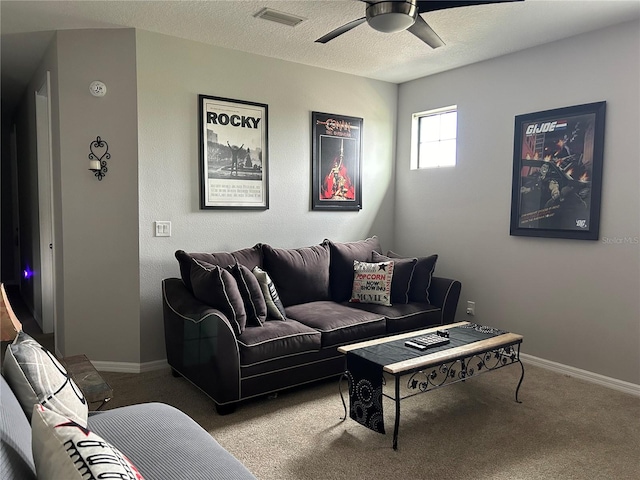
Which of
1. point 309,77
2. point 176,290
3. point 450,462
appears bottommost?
point 450,462

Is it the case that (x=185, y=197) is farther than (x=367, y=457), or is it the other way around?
(x=185, y=197)

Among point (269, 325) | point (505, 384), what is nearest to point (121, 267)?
point (269, 325)

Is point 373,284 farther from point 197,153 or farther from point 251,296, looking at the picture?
point 197,153

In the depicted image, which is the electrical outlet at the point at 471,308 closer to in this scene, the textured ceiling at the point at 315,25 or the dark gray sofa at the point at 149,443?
the textured ceiling at the point at 315,25

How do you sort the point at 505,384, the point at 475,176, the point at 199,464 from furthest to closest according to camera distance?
the point at 475,176
the point at 505,384
the point at 199,464

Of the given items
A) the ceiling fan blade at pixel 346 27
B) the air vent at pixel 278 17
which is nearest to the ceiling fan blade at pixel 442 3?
the ceiling fan blade at pixel 346 27

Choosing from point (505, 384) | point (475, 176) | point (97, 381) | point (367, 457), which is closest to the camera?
point (97, 381)

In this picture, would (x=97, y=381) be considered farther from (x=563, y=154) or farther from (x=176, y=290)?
(x=563, y=154)

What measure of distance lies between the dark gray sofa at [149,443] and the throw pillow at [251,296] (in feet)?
4.04

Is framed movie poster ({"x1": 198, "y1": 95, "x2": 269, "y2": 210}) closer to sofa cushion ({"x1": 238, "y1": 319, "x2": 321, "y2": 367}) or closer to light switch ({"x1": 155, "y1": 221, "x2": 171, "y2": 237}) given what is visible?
light switch ({"x1": 155, "y1": 221, "x2": 171, "y2": 237})

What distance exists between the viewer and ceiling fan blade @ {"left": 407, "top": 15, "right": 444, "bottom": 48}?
8.75ft

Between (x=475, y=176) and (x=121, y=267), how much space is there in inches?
124

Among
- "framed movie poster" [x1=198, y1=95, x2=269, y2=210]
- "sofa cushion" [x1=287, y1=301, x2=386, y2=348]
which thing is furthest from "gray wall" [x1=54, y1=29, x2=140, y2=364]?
"sofa cushion" [x1=287, y1=301, x2=386, y2=348]

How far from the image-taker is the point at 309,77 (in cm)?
438
